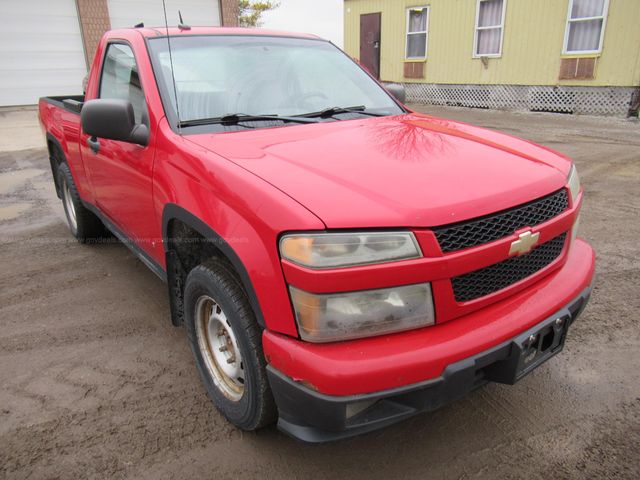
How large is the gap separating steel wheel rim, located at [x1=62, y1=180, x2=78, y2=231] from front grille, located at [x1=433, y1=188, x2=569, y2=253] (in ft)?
13.1

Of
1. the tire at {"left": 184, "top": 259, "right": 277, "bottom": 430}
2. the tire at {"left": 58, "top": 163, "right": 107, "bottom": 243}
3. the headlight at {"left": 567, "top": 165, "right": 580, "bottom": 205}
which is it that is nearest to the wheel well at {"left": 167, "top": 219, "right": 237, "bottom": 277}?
the tire at {"left": 184, "top": 259, "right": 277, "bottom": 430}

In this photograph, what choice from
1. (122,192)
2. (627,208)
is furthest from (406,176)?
(627,208)

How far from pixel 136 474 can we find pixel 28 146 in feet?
33.4

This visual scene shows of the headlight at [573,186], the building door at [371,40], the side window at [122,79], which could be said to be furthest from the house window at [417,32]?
the headlight at [573,186]

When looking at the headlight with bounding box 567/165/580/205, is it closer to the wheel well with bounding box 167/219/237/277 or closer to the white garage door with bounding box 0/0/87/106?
the wheel well with bounding box 167/219/237/277

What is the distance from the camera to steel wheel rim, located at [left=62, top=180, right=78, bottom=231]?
471 cm

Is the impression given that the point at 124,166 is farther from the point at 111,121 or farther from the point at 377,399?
the point at 377,399

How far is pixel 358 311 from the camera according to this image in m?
1.68

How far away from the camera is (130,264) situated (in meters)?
4.30

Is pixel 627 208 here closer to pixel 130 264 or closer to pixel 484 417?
pixel 484 417

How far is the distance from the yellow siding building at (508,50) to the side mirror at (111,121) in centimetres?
1218

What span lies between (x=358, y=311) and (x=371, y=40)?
56.0 ft

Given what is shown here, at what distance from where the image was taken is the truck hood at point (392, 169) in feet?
5.66

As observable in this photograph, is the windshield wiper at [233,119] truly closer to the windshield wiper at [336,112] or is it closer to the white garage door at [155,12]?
the windshield wiper at [336,112]
